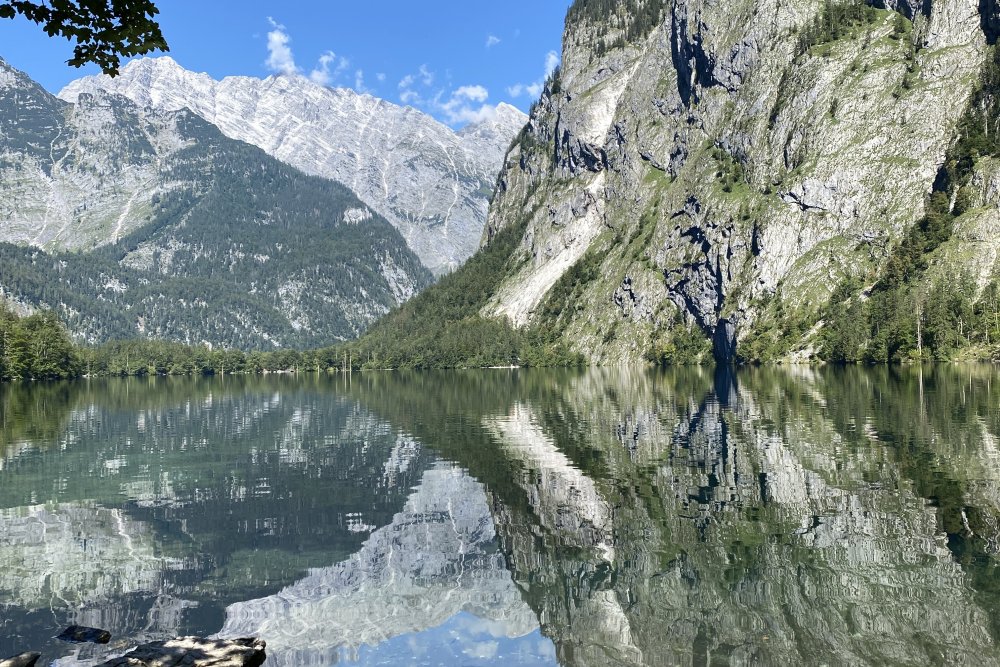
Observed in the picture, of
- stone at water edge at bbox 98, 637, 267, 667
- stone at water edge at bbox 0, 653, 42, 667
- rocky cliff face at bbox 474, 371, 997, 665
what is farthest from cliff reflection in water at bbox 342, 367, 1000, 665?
stone at water edge at bbox 0, 653, 42, 667

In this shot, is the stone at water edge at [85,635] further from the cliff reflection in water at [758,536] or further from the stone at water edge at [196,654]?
the cliff reflection in water at [758,536]

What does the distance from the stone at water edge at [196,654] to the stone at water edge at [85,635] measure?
2429 mm

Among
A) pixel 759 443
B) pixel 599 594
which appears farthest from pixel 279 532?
pixel 759 443

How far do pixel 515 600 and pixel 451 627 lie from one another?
237 cm

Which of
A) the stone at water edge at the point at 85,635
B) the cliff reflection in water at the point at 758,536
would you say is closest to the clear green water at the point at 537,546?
the cliff reflection in water at the point at 758,536

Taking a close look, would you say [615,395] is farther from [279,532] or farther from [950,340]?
[950,340]

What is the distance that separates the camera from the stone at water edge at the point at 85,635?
69.1 ft

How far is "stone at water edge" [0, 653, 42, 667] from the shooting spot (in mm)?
17875

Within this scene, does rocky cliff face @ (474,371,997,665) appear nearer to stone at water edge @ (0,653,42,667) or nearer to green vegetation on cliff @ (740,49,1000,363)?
stone at water edge @ (0,653,42,667)

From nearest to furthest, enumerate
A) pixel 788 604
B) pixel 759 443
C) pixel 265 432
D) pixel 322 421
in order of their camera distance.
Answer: pixel 788 604
pixel 759 443
pixel 265 432
pixel 322 421

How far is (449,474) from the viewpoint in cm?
4678

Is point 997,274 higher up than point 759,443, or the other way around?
point 997,274

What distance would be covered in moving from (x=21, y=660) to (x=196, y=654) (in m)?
3.92

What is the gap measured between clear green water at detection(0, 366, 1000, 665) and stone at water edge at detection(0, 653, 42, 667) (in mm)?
1116
